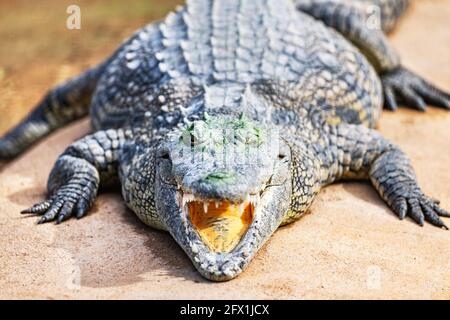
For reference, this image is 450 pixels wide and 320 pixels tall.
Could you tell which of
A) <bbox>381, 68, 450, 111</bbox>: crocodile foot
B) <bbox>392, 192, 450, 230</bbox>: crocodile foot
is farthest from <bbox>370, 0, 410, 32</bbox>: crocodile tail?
<bbox>392, 192, 450, 230</bbox>: crocodile foot

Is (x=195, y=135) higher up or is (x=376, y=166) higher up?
(x=195, y=135)

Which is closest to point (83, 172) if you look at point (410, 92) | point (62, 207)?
point (62, 207)

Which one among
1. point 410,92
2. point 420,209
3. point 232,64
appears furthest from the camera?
point 410,92

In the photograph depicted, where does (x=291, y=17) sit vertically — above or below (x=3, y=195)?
above

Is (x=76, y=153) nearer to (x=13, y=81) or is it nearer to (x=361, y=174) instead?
(x=361, y=174)

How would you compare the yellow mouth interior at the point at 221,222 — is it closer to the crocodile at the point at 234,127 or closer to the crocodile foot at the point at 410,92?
the crocodile at the point at 234,127

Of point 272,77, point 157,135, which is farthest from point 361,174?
point 157,135

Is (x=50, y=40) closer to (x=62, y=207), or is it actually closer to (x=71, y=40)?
(x=71, y=40)
